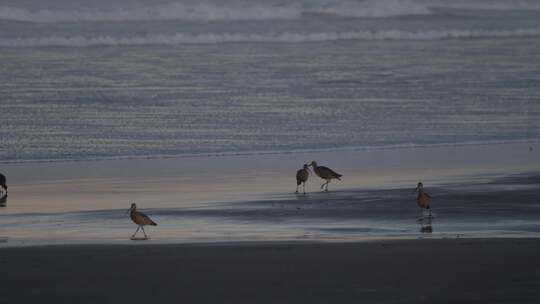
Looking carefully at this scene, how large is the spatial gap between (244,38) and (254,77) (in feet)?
42.6

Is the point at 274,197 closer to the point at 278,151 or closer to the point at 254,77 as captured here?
the point at 278,151

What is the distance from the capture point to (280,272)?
30.1 feet

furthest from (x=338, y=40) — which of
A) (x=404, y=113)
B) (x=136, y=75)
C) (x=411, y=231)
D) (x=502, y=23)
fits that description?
(x=411, y=231)

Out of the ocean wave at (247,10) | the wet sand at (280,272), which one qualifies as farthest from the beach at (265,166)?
the ocean wave at (247,10)

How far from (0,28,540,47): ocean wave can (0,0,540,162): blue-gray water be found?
3.1 inches

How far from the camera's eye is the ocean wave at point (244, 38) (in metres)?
39.5

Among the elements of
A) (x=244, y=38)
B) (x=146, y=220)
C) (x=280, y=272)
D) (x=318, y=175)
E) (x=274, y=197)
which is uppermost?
(x=244, y=38)

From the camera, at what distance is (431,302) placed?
8.08 metres

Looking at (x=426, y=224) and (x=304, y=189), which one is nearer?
(x=426, y=224)

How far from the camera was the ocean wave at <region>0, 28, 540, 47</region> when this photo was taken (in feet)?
130

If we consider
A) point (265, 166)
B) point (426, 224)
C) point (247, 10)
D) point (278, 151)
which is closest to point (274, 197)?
point (426, 224)

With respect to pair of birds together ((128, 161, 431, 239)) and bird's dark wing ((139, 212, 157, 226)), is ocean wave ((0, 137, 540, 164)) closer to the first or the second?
pair of birds together ((128, 161, 431, 239))

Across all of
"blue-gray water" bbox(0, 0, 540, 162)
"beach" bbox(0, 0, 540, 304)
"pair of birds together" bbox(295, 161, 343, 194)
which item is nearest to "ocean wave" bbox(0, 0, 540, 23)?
"blue-gray water" bbox(0, 0, 540, 162)

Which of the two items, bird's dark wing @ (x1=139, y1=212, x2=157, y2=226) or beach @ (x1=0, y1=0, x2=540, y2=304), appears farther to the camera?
bird's dark wing @ (x1=139, y1=212, x2=157, y2=226)
